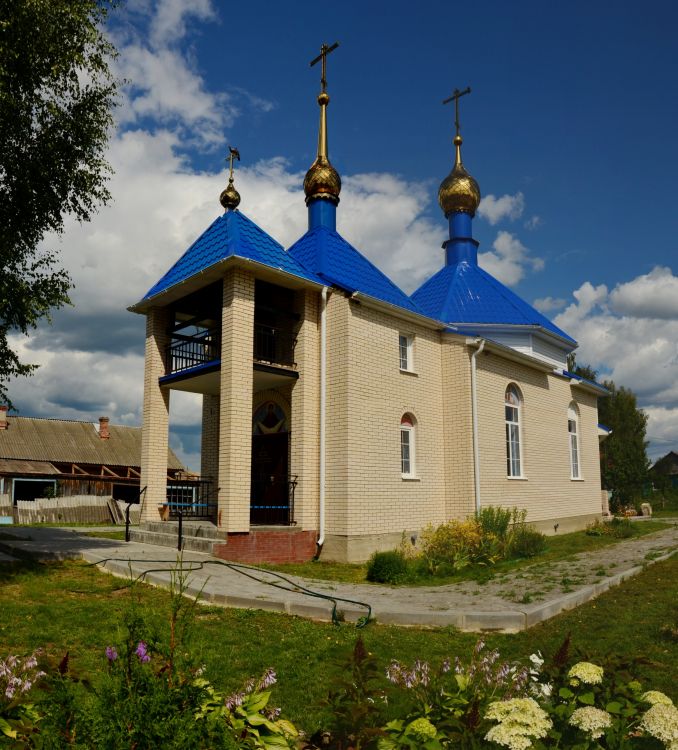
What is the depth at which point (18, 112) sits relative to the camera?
9.51 metres

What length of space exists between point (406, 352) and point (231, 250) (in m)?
4.89

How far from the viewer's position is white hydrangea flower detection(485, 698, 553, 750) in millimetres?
2514

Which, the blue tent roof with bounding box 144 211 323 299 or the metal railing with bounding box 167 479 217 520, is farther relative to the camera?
the metal railing with bounding box 167 479 217 520

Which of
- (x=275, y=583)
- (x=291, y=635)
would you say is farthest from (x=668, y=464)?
(x=291, y=635)

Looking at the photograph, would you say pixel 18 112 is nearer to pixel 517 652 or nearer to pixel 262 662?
pixel 262 662

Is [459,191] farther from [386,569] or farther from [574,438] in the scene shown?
[386,569]

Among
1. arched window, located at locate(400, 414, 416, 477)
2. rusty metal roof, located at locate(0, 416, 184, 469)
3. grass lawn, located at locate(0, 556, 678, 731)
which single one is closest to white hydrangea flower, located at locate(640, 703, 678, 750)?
grass lawn, located at locate(0, 556, 678, 731)

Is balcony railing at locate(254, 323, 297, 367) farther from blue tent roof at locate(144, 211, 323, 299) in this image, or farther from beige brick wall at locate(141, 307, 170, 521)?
beige brick wall at locate(141, 307, 170, 521)

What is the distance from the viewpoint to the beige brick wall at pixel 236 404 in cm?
1186

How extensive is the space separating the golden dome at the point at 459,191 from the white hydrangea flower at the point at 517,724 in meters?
20.4

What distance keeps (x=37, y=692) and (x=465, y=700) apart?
3.28 meters

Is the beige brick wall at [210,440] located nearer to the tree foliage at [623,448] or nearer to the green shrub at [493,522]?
the green shrub at [493,522]

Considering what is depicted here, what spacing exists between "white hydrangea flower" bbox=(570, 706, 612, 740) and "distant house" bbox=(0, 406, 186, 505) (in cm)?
2662

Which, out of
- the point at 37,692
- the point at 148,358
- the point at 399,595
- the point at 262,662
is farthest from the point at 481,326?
the point at 37,692
